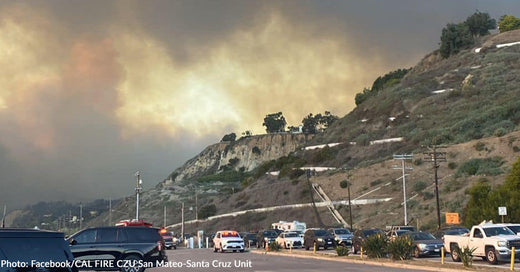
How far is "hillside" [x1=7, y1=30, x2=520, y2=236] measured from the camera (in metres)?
83.7

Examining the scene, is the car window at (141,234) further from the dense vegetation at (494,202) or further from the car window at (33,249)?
the dense vegetation at (494,202)

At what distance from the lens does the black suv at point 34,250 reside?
830cm

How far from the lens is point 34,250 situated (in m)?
8.55

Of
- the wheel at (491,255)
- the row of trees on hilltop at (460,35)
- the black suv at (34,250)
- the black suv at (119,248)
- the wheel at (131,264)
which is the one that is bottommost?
the wheel at (491,255)

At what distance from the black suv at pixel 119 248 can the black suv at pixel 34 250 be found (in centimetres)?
1219

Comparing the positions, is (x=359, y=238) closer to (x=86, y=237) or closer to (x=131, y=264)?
(x=131, y=264)

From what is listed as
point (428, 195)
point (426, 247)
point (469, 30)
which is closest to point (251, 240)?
point (426, 247)

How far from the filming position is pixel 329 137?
14875cm

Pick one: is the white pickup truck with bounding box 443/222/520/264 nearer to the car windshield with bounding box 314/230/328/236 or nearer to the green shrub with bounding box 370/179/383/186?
the car windshield with bounding box 314/230/328/236

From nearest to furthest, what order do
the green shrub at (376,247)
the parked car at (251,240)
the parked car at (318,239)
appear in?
the green shrub at (376,247), the parked car at (318,239), the parked car at (251,240)

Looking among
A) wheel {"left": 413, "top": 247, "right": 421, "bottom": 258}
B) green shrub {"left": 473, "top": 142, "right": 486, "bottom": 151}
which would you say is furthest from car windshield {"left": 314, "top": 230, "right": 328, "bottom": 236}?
green shrub {"left": 473, "top": 142, "right": 486, "bottom": 151}

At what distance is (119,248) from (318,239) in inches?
1062

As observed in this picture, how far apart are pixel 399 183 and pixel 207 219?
48507 mm

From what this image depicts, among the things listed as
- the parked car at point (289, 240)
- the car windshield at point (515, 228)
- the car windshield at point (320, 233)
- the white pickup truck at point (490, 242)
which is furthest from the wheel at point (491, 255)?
the parked car at point (289, 240)
